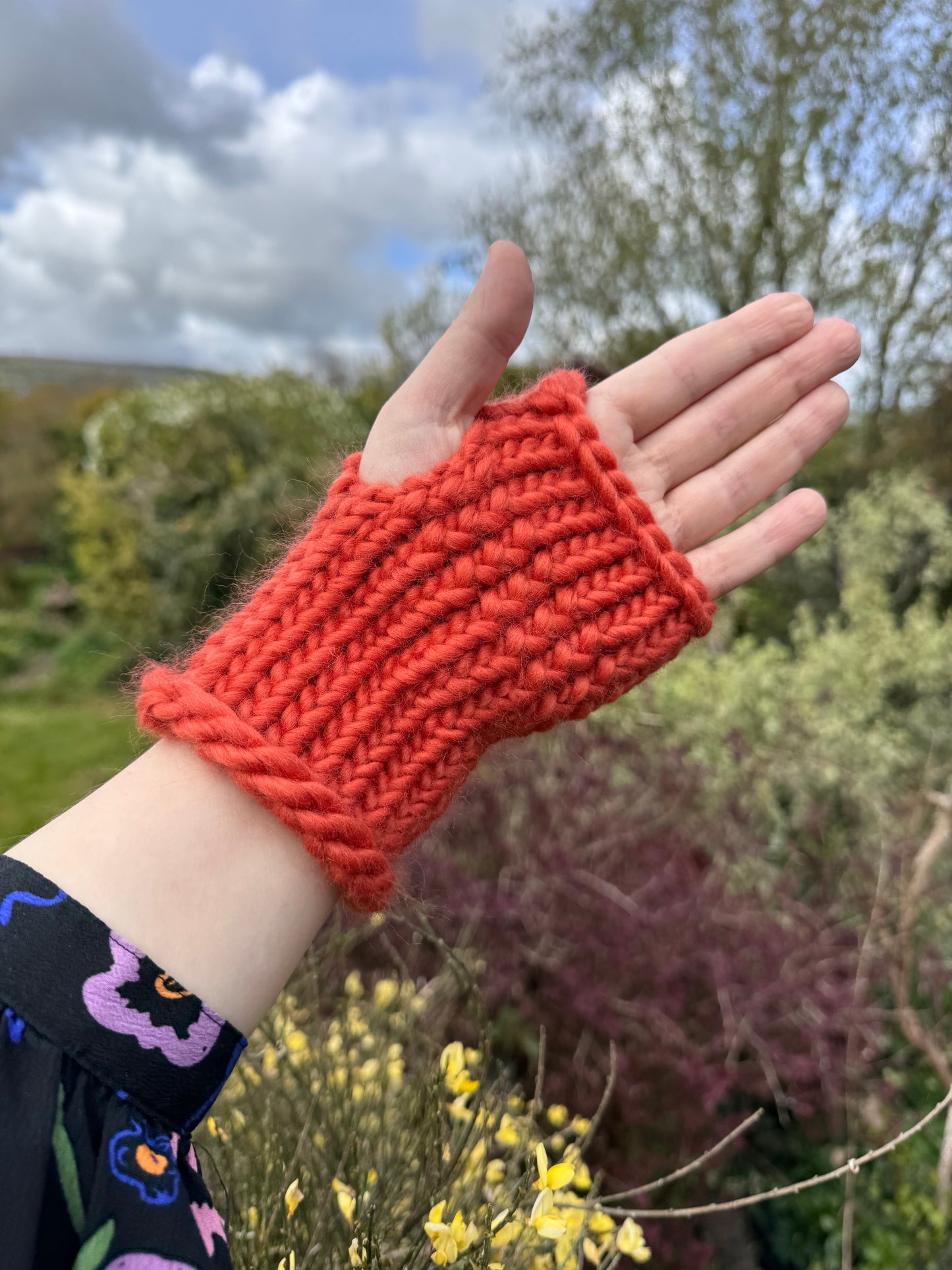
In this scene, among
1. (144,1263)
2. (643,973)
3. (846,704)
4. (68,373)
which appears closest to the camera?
(144,1263)

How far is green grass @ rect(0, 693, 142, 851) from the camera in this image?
191 inches

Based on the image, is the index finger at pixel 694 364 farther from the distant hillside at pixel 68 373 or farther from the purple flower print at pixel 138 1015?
the distant hillside at pixel 68 373

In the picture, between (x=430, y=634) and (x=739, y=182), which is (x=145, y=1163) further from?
(x=739, y=182)

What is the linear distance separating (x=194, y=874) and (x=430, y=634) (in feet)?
1.18

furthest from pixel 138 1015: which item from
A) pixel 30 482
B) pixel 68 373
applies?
pixel 68 373

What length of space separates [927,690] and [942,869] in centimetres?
91

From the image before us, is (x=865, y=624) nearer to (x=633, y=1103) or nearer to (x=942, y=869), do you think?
(x=942, y=869)

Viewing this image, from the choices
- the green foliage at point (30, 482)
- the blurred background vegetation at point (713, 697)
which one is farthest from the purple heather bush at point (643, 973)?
the green foliage at point (30, 482)

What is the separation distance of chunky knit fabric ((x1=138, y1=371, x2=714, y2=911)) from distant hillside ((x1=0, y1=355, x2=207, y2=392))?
34.0ft

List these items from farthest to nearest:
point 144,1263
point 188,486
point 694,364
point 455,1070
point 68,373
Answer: point 68,373
point 188,486
point 694,364
point 455,1070
point 144,1263

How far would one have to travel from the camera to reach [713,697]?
9.27 ft

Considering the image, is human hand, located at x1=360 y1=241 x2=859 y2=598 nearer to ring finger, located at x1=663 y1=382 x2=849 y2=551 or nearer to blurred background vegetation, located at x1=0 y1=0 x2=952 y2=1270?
ring finger, located at x1=663 y1=382 x2=849 y2=551

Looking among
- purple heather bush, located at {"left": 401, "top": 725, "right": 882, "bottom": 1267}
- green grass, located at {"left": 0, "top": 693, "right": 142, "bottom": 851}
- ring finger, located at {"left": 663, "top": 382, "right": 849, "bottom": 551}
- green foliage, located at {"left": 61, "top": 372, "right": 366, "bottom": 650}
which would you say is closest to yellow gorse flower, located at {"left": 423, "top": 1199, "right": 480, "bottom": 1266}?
purple heather bush, located at {"left": 401, "top": 725, "right": 882, "bottom": 1267}

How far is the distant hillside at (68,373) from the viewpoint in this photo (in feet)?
35.3
